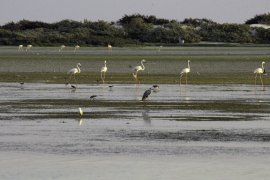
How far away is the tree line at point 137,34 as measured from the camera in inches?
3462

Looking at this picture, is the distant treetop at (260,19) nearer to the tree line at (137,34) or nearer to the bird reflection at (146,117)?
the tree line at (137,34)

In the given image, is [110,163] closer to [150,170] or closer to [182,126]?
[150,170]

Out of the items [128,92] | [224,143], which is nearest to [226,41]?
[128,92]

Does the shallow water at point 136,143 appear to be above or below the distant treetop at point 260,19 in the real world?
below

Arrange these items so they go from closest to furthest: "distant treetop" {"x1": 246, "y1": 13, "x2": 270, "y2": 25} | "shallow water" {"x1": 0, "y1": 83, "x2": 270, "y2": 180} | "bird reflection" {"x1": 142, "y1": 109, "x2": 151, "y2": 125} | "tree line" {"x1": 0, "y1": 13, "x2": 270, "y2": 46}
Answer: "shallow water" {"x1": 0, "y1": 83, "x2": 270, "y2": 180} → "bird reflection" {"x1": 142, "y1": 109, "x2": 151, "y2": 125} → "tree line" {"x1": 0, "y1": 13, "x2": 270, "y2": 46} → "distant treetop" {"x1": 246, "y1": 13, "x2": 270, "y2": 25}

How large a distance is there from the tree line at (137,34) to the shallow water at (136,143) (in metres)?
59.5

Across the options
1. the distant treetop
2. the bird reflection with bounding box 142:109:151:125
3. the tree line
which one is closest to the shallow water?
the bird reflection with bounding box 142:109:151:125

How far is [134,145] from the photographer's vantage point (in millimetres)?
18156

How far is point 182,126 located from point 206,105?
5497mm

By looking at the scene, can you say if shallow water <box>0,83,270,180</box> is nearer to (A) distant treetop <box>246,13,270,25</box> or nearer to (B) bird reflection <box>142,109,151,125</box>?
(B) bird reflection <box>142,109,151,125</box>

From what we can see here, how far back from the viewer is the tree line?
289ft

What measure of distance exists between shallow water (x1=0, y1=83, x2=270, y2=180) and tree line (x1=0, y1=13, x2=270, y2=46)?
59.5 m

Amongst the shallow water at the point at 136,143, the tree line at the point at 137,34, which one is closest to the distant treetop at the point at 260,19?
the tree line at the point at 137,34

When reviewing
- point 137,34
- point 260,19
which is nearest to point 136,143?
point 137,34
